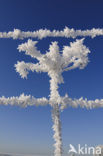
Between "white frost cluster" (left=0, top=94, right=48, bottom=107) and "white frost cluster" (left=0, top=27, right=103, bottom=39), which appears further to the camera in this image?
"white frost cluster" (left=0, top=27, right=103, bottom=39)

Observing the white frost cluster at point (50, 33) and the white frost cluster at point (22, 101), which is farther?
the white frost cluster at point (50, 33)

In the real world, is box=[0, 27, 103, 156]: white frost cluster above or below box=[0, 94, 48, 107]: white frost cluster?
above

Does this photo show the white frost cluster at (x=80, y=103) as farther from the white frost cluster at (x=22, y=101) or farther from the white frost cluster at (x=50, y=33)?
the white frost cluster at (x=50, y=33)

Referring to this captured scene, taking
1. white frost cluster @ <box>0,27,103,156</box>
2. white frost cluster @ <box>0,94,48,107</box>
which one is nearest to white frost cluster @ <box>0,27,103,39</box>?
white frost cluster @ <box>0,27,103,156</box>

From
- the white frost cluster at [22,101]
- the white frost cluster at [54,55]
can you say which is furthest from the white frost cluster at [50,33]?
the white frost cluster at [22,101]

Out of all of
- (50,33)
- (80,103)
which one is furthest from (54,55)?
(80,103)

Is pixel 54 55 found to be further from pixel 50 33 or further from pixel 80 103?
pixel 80 103

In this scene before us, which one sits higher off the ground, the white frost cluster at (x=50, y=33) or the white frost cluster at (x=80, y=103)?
the white frost cluster at (x=50, y=33)

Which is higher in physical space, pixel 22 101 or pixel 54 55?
pixel 54 55

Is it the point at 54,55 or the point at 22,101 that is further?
the point at 54,55

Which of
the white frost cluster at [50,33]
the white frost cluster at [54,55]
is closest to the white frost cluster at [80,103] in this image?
the white frost cluster at [54,55]

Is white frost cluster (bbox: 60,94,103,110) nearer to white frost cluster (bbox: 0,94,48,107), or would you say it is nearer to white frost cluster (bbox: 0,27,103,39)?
white frost cluster (bbox: 0,94,48,107)
